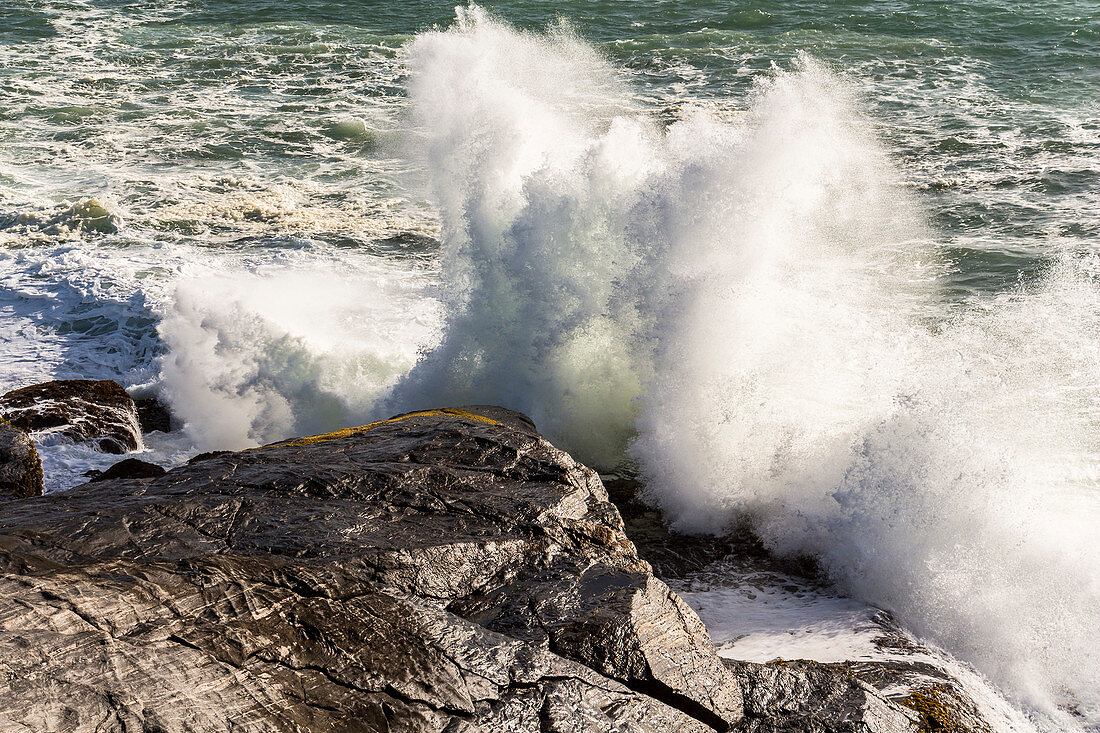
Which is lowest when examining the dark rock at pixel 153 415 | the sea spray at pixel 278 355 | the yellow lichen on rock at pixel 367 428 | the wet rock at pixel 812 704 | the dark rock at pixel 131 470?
the dark rock at pixel 153 415

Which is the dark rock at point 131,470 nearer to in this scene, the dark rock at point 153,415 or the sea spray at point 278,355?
the sea spray at point 278,355

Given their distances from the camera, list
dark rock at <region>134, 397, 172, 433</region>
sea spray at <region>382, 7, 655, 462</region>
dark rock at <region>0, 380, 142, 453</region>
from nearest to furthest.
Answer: dark rock at <region>0, 380, 142, 453</region> < sea spray at <region>382, 7, 655, 462</region> < dark rock at <region>134, 397, 172, 433</region>

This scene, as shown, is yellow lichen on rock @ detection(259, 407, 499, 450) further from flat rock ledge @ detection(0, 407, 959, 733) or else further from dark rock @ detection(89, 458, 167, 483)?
dark rock @ detection(89, 458, 167, 483)

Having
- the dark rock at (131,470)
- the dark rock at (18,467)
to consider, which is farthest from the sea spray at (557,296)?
the dark rock at (18,467)

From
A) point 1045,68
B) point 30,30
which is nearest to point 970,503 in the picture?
point 1045,68

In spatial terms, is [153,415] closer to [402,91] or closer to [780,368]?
[780,368]

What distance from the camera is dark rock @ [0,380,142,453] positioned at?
6.78m

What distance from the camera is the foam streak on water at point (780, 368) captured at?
5457 millimetres

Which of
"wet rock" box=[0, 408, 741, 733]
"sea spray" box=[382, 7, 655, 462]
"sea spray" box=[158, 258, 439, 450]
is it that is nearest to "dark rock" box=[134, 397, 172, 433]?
"sea spray" box=[158, 258, 439, 450]

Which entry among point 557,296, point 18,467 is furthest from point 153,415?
point 557,296

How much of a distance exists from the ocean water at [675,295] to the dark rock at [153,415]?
15 centimetres

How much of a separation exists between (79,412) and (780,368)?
5.77 metres

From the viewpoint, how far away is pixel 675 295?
7172mm

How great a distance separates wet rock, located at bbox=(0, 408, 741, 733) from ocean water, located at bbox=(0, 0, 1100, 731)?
1.85 m
